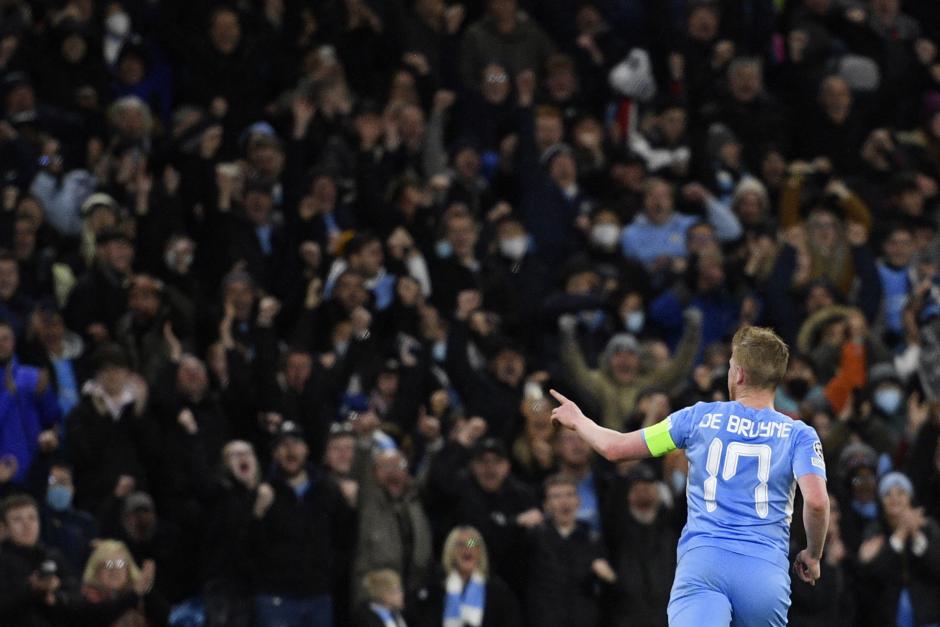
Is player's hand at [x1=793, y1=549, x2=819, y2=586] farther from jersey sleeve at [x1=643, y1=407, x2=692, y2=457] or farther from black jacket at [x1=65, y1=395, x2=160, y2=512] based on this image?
black jacket at [x1=65, y1=395, x2=160, y2=512]

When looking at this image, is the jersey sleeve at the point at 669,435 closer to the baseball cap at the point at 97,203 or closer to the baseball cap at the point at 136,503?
the baseball cap at the point at 136,503

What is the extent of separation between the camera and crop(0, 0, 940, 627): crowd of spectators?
14195 mm

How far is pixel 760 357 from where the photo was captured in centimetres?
878

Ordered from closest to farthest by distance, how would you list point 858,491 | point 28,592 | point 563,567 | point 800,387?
point 28,592 < point 563,567 < point 858,491 < point 800,387

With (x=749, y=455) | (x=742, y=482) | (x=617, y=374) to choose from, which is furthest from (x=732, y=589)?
(x=617, y=374)

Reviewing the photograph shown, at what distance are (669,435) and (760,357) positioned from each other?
53 centimetres

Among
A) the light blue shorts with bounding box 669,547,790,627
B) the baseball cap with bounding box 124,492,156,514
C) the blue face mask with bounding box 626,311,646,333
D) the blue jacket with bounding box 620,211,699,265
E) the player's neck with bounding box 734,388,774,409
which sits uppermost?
the blue jacket with bounding box 620,211,699,265

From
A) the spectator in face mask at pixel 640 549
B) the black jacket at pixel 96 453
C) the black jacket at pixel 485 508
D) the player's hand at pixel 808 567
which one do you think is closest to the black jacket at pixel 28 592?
the black jacket at pixel 96 453

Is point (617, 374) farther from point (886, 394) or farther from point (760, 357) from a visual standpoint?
point (760, 357)

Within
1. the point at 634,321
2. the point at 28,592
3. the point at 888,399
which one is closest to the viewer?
the point at 28,592

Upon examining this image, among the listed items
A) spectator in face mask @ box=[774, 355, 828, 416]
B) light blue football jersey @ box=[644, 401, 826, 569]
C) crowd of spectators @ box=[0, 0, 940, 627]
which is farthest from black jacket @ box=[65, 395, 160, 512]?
light blue football jersey @ box=[644, 401, 826, 569]

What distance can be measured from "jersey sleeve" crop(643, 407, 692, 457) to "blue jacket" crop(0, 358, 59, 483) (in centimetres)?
657

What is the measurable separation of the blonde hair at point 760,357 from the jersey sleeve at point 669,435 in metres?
0.33

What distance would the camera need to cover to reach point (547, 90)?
64.0 ft
